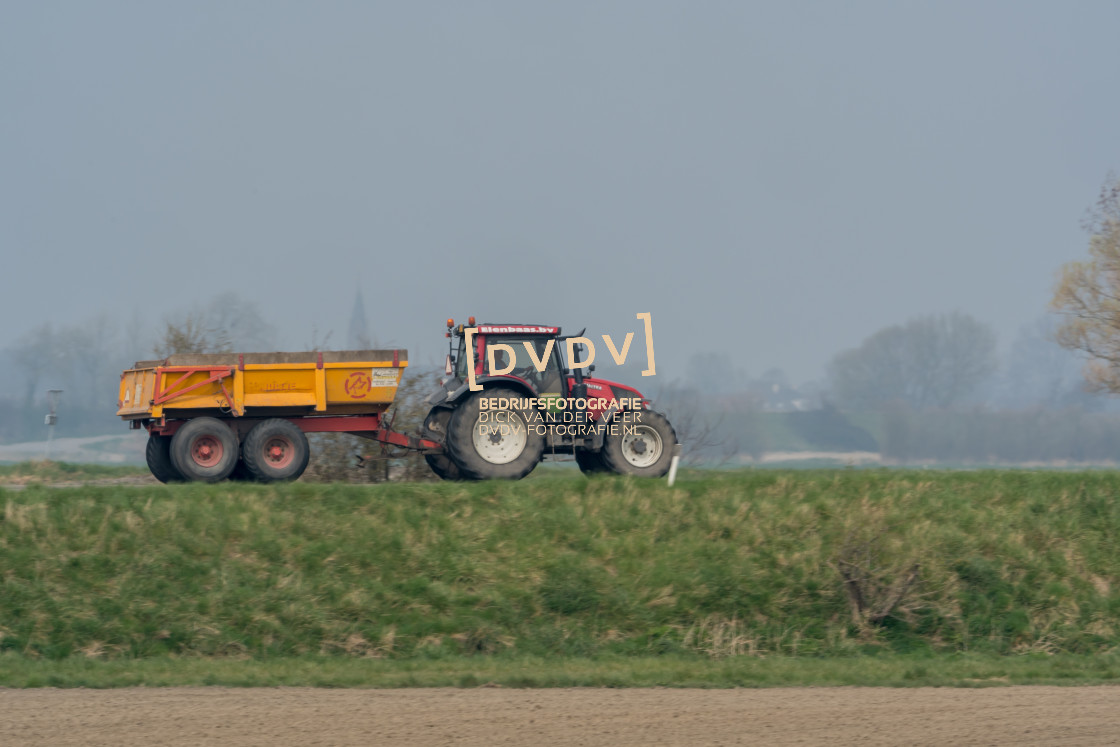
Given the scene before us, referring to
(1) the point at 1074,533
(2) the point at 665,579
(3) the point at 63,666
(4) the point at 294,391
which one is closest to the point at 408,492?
(4) the point at 294,391

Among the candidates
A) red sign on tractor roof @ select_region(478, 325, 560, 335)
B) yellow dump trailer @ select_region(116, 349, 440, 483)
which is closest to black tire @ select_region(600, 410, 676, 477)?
red sign on tractor roof @ select_region(478, 325, 560, 335)

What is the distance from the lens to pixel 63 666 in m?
8.81

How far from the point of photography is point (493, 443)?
13117mm

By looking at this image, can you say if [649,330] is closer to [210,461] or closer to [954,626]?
[954,626]

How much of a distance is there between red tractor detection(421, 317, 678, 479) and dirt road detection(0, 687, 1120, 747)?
17.0 ft

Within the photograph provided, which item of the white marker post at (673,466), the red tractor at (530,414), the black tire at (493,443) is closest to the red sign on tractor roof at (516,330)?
the red tractor at (530,414)

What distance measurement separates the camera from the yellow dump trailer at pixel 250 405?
41.0 ft

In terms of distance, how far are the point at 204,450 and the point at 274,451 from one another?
0.85 meters

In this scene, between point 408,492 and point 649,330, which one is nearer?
point 408,492

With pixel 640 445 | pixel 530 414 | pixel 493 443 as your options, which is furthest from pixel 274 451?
pixel 640 445

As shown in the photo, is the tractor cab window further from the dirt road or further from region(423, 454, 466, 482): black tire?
the dirt road

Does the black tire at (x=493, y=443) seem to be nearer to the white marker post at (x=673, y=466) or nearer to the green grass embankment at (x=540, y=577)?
the green grass embankment at (x=540, y=577)

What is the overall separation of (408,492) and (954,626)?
6.21 m

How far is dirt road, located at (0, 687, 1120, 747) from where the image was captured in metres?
6.66
